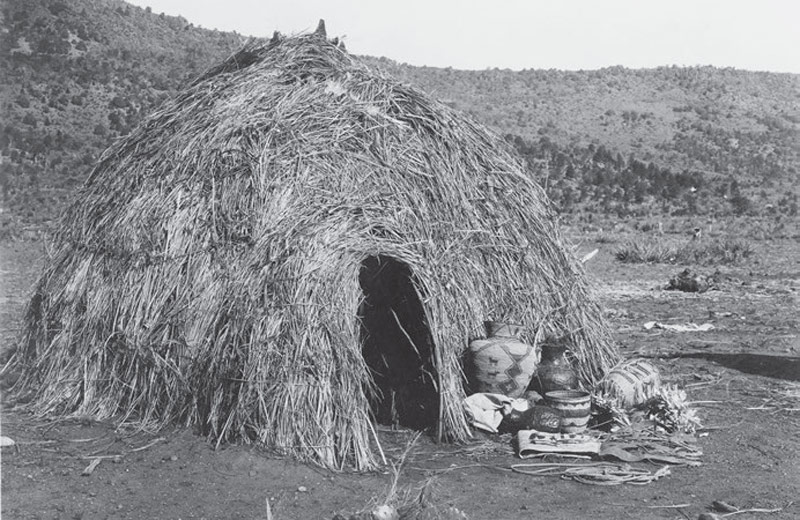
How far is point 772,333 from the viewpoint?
1141 cm

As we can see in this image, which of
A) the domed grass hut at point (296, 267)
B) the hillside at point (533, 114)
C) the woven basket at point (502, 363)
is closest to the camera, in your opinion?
the domed grass hut at point (296, 267)

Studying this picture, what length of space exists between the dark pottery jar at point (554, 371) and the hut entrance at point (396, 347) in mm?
877

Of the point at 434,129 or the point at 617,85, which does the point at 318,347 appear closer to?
the point at 434,129

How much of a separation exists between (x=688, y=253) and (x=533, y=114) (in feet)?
98.9

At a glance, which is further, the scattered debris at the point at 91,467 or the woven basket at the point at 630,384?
the woven basket at the point at 630,384

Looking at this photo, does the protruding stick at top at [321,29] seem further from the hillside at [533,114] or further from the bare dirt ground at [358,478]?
the hillside at [533,114]

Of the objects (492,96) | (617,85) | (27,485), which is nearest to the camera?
(27,485)

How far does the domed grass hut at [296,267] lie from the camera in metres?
6.22

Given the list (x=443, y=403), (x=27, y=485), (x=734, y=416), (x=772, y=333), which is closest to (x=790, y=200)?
(x=772, y=333)

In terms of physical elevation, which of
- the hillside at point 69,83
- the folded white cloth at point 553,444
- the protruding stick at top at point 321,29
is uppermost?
the hillside at point 69,83

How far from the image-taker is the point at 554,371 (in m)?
7.22

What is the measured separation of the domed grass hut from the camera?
6.22m

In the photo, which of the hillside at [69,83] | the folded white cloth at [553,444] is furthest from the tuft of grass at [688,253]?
the folded white cloth at [553,444]

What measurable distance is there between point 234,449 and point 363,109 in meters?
3.00
